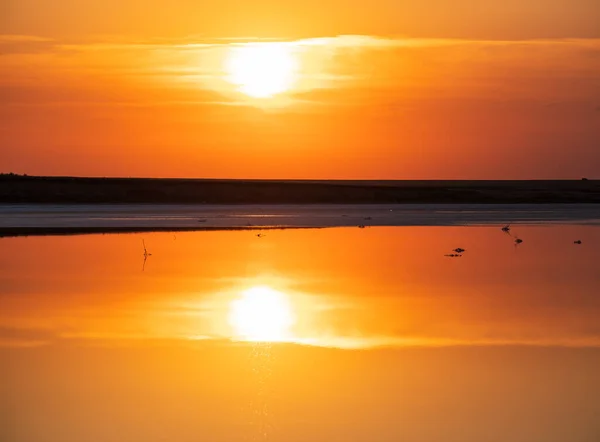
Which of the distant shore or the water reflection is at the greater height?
the distant shore

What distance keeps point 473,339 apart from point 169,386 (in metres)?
4.66

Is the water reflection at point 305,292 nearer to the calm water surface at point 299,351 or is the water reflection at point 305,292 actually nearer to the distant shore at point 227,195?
the calm water surface at point 299,351

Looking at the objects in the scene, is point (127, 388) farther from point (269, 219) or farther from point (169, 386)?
point (269, 219)

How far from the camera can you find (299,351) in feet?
43.8

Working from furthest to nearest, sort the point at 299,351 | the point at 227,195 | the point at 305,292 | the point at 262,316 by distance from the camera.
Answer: the point at 227,195, the point at 305,292, the point at 262,316, the point at 299,351

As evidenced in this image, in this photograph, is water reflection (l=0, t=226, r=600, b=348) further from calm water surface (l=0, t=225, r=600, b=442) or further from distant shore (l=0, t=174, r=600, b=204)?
distant shore (l=0, t=174, r=600, b=204)

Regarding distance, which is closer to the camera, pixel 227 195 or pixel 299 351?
pixel 299 351

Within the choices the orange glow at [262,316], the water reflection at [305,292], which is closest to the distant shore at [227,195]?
the water reflection at [305,292]

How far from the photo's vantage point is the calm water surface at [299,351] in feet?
33.9

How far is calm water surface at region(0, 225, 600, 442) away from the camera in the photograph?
1034 cm

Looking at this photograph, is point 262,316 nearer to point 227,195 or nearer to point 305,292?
point 305,292

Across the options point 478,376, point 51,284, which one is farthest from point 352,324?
point 51,284


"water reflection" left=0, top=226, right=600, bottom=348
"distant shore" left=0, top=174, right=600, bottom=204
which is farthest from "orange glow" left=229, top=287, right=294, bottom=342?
"distant shore" left=0, top=174, right=600, bottom=204

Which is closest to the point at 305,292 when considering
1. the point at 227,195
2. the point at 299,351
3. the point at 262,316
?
the point at 262,316
